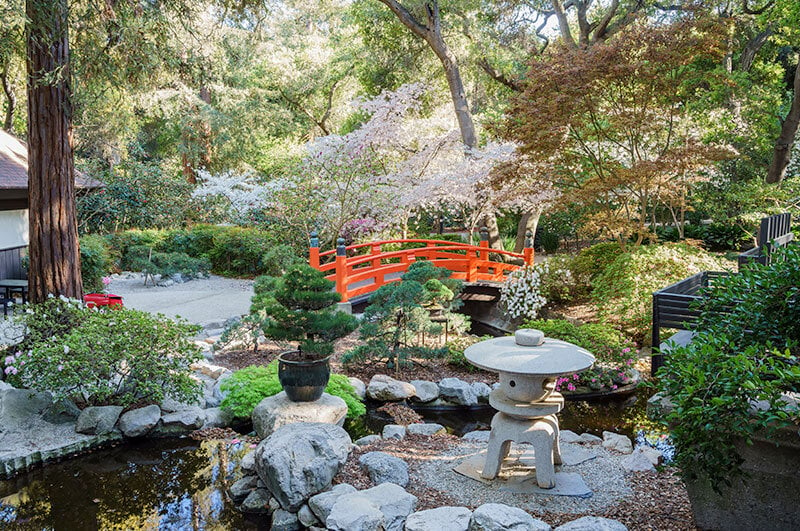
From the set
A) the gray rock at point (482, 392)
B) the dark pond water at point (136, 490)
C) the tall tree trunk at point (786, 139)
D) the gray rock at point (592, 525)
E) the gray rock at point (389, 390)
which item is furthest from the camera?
the tall tree trunk at point (786, 139)

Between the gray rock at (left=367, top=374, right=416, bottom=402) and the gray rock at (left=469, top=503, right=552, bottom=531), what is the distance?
349 centimetres

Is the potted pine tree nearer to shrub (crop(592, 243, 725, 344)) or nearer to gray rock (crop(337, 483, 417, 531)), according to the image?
gray rock (crop(337, 483, 417, 531))

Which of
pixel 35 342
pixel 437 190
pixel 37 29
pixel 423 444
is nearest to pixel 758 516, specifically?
pixel 423 444

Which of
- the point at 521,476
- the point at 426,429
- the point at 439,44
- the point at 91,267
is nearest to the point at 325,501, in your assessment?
the point at 521,476

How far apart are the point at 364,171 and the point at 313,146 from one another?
1.28 metres

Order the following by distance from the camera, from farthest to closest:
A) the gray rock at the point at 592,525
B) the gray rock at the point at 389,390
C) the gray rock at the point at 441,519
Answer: the gray rock at the point at 389,390 < the gray rock at the point at 441,519 < the gray rock at the point at 592,525

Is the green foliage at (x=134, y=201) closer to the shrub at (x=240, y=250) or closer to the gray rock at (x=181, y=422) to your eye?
the shrub at (x=240, y=250)

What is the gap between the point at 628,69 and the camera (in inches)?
369

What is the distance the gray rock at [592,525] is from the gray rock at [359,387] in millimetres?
3796

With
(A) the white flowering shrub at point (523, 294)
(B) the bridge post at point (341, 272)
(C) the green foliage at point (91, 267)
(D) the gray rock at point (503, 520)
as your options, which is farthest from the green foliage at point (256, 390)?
(C) the green foliage at point (91, 267)

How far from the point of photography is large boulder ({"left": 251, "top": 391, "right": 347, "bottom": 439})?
605 cm

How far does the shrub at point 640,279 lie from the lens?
9188 millimetres

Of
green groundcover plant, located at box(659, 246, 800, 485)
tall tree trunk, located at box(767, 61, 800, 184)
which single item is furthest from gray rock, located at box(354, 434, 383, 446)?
tall tree trunk, located at box(767, 61, 800, 184)

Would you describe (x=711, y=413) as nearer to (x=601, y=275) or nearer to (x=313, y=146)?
(x=601, y=275)
